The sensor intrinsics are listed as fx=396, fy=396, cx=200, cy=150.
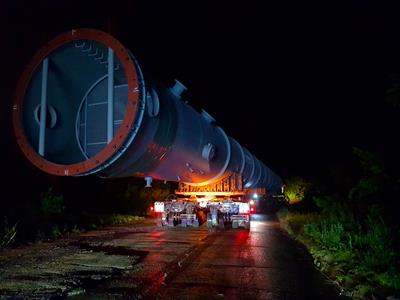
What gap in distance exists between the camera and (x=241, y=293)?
5219 mm

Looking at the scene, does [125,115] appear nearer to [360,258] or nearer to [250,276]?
[250,276]

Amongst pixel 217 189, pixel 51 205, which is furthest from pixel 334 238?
pixel 51 205

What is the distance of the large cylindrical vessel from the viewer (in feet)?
19.1

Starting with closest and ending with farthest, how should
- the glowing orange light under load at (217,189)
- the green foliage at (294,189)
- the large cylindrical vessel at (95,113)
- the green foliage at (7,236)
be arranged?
the large cylindrical vessel at (95,113)
the green foliage at (7,236)
the glowing orange light under load at (217,189)
the green foliage at (294,189)

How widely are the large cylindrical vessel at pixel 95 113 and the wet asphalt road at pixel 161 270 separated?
5.30 ft

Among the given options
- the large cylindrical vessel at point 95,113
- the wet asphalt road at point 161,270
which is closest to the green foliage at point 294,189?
the wet asphalt road at point 161,270

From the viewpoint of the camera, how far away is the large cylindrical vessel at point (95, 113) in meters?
5.82

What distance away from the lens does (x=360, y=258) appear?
253 inches

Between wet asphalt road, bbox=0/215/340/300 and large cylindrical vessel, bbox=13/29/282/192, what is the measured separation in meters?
1.61

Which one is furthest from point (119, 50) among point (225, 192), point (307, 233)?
point (225, 192)

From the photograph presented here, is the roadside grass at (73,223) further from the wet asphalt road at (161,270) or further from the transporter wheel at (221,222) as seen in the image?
the transporter wheel at (221,222)

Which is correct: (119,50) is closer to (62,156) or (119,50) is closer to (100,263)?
(62,156)

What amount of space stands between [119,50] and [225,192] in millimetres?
7983

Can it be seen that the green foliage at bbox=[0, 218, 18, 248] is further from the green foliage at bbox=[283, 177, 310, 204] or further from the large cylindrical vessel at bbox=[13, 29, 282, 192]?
the green foliage at bbox=[283, 177, 310, 204]
